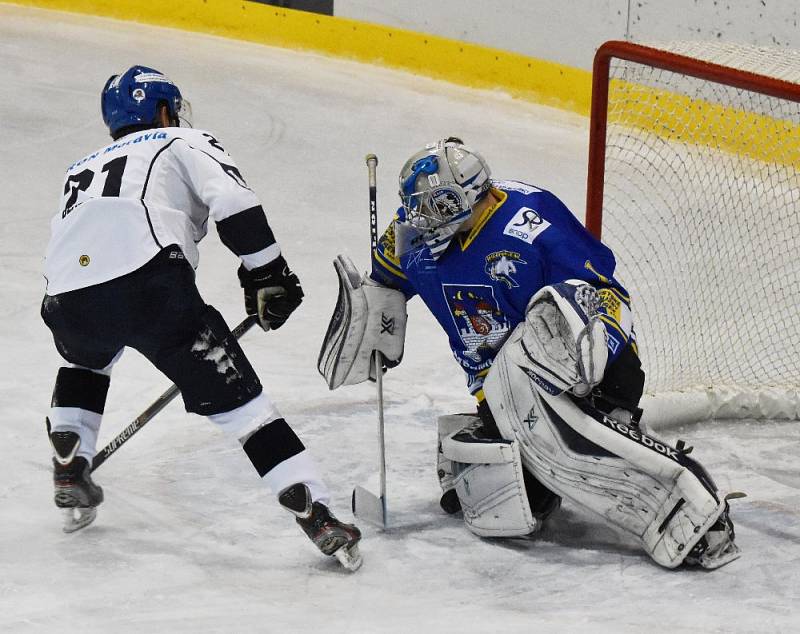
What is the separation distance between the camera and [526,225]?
8.73 ft

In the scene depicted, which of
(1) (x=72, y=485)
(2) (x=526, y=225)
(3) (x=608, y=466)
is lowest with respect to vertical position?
(1) (x=72, y=485)

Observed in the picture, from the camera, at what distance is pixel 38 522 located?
9.23ft

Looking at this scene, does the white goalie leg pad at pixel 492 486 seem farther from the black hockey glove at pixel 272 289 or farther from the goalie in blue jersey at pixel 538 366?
the black hockey glove at pixel 272 289

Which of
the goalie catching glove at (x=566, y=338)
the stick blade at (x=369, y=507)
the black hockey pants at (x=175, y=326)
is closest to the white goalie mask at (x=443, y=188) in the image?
the goalie catching glove at (x=566, y=338)

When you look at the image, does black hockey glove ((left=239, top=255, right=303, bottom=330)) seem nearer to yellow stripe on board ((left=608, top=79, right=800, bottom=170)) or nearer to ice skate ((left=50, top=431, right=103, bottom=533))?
ice skate ((left=50, top=431, right=103, bottom=533))

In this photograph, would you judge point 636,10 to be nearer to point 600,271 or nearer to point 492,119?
point 492,119

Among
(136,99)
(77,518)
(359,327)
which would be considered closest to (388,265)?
(359,327)

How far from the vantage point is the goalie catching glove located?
2.46m

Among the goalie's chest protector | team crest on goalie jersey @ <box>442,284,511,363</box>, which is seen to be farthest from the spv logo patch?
team crest on goalie jersey @ <box>442,284,511,363</box>

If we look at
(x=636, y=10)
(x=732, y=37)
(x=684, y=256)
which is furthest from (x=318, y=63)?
(x=684, y=256)

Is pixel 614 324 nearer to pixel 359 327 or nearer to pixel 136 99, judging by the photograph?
pixel 359 327

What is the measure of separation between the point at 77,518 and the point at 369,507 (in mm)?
641

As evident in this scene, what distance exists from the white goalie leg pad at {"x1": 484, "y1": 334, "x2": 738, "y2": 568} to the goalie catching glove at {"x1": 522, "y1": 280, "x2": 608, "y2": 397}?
0.06m

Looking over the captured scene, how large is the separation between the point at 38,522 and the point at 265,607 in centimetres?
69
